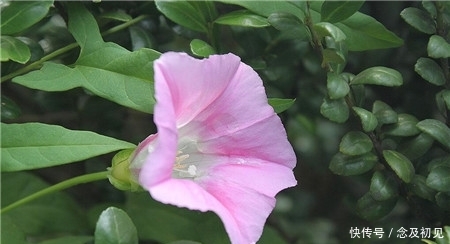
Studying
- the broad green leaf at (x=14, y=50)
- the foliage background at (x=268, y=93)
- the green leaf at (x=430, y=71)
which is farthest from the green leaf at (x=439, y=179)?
the broad green leaf at (x=14, y=50)

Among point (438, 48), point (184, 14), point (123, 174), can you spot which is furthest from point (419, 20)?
point (123, 174)

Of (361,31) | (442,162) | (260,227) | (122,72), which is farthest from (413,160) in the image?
(122,72)

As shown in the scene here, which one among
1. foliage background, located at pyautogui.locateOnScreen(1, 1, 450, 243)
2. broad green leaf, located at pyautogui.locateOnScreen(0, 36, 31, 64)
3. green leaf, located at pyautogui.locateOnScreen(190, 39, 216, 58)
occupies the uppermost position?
broad green leaf, located at pyautogui.locateOnScreen(0, 36, 31, 64)

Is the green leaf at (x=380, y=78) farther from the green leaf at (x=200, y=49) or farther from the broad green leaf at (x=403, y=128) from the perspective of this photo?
the green leaf at (x=200, y=49)

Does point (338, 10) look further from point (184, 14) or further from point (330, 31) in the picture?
point (184, 14)

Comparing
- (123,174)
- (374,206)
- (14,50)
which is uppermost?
(14,50)

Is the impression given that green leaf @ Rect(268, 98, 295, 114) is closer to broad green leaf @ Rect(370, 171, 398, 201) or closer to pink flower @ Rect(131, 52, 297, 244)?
pink flower @ Rect(131, 52, 297, 244)

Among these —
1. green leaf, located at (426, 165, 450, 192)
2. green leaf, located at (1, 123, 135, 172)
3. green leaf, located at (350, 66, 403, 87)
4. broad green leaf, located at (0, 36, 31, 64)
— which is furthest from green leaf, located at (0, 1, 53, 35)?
green leaf, located at (426, 165, 450, 192)
